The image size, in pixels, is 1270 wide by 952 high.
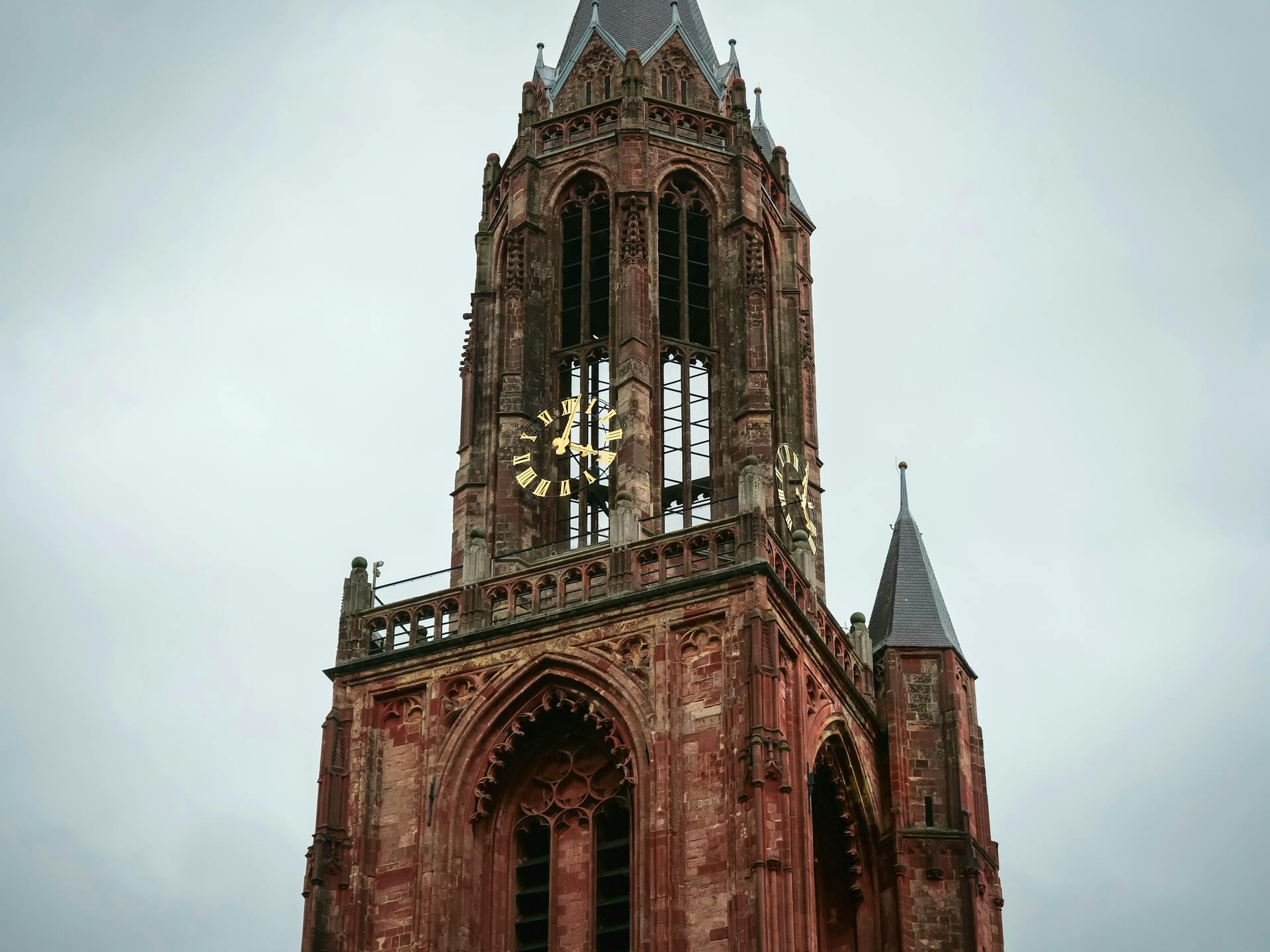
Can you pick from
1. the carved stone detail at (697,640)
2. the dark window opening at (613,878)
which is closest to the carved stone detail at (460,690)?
the dark window opening at (613,878)

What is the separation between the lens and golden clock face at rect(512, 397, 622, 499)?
51812mm

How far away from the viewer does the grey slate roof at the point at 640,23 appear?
5869cm

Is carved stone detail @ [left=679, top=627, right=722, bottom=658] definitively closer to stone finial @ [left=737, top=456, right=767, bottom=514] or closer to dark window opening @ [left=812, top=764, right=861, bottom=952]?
stone finial @ [left=737, top=456, right=767, bottom=514]

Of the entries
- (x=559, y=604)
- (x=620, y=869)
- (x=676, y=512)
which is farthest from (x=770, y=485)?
(x=620, y=869)

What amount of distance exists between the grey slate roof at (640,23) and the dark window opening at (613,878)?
17.9m

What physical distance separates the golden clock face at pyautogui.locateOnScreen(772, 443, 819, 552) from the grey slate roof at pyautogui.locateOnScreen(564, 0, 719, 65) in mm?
9556

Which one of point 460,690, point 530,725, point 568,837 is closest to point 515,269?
point 460,690

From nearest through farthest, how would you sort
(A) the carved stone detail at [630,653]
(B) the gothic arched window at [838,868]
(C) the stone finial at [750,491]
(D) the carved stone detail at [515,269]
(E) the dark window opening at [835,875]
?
(A) the carved stone detail at [630,653], (C) the stone finial at [750,491], (B) the gothic arched window at [838,868], (E) the dark window opening at [835,875], (D) the carved stone detail at [515,269]

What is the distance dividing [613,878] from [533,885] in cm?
147

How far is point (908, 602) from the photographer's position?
2142 inches

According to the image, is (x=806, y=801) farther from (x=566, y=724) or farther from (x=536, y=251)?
(x=536, y=251)

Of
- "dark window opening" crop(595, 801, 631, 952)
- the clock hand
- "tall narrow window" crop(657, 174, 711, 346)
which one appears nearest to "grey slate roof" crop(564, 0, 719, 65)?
"tall narrow window" crop(657, 174, 711, 346)

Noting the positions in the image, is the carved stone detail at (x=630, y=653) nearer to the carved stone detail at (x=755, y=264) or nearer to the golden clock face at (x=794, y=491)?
the golden clock face at (x=794, y=491)

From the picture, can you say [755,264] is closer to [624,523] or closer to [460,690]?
[624,523]
